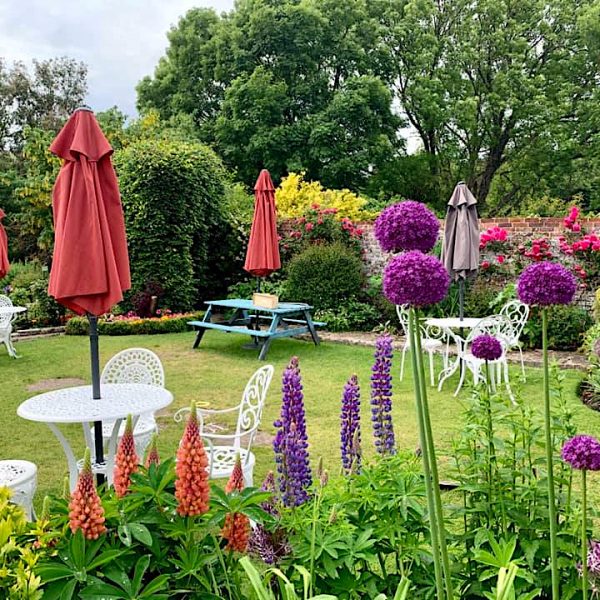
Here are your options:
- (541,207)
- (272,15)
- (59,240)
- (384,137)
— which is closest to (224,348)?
(59,240)

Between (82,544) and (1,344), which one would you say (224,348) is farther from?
(82,544)

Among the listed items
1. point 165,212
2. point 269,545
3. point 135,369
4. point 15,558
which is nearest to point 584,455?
point 269,545

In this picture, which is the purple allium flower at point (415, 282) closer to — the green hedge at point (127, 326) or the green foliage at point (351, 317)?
the green foliage at point (351, 317)

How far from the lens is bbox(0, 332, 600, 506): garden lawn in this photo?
5254mm

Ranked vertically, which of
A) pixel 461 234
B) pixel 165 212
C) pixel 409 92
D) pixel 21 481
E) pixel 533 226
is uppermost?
pixel 409 92

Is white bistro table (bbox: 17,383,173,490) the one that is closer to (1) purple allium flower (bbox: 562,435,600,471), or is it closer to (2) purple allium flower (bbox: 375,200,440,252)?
(2) purple allium flower (bbox: 375,200,440,252)

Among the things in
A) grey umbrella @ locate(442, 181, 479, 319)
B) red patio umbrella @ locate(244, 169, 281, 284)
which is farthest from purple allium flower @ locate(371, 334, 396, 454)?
red patio umbrella @ locate(244, 169, 281, 284)

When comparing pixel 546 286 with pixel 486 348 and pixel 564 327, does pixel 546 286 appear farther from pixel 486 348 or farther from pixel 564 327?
pixel 564 327

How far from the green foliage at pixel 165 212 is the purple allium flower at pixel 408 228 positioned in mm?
11565

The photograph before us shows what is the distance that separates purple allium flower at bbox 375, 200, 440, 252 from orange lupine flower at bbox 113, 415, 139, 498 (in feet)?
2.76

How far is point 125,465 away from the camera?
5.59 ft

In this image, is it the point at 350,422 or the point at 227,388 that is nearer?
the point at 350,422

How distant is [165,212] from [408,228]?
11.7 metres

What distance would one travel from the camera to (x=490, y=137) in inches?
898
